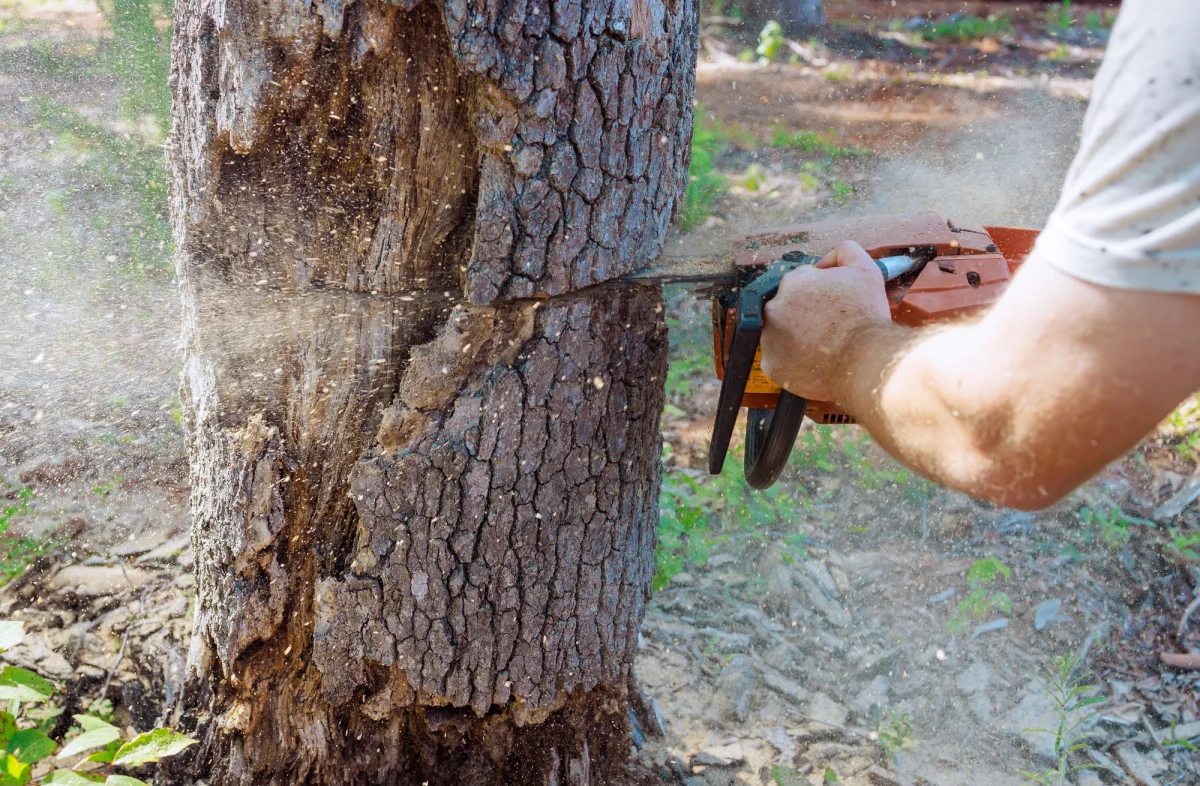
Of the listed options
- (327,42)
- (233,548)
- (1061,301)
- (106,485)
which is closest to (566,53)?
(327,42)

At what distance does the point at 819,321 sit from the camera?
1.32 metres

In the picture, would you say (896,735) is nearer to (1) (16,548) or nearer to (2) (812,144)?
(1) (16,548)

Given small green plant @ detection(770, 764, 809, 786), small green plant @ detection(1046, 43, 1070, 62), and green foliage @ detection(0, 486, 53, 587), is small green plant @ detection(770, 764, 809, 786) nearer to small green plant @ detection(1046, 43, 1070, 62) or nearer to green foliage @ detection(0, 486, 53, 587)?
green foliage @ detection(0, 486, 53, 587)

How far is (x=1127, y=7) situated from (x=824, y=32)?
24.7ft

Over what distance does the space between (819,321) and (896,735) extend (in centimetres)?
153

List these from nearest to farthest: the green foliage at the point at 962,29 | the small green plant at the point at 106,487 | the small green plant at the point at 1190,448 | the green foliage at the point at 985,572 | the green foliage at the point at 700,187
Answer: the green foliage at the point at 985,572 → the small green plant at the point at 106,487 → the small green plant at the point at 1190,448 → the green foliage at the point at 700,187 → the green foliage at the point at 962,29

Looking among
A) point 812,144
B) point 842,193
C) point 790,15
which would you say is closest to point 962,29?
point 790,15

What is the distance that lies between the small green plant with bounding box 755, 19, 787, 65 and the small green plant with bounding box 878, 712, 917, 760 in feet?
19.7

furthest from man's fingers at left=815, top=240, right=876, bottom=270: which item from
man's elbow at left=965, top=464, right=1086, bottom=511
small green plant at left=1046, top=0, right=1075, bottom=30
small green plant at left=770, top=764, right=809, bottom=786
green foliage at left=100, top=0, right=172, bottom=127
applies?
small green plant at left=1046, top=0, right=1075, bottom=30

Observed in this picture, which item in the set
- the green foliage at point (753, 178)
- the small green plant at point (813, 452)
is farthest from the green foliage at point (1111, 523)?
the green foliage at point (753, 178)

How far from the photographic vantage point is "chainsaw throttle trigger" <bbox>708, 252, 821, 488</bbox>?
4.55 feet

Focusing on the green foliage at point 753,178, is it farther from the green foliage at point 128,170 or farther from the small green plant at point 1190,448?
the green foliage at point 128,170

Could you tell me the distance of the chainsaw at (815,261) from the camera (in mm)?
1573

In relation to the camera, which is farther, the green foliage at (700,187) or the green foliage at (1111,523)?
the green foliage at (700,187)
